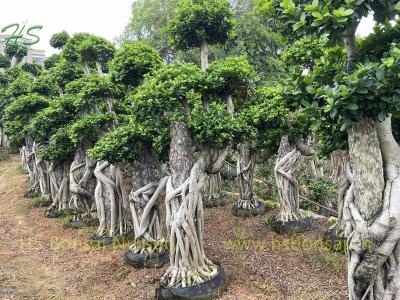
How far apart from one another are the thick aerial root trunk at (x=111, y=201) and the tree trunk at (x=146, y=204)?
1041mm

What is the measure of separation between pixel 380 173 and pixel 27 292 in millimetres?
5198

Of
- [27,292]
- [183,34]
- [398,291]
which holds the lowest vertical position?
[27,292]

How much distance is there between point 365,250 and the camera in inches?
138

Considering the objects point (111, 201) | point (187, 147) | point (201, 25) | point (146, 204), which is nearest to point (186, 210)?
point (187, 147)

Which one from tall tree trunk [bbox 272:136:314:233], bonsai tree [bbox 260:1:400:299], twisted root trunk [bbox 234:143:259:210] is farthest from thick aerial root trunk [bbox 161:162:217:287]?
twisted root trunk [bbox 234:143:259:210]

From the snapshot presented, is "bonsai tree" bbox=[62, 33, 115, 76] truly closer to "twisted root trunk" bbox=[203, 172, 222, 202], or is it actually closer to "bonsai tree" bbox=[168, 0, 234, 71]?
"bonsai tree" bbox=[168, 0, 234, 71]

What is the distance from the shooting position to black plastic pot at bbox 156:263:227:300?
4586mm

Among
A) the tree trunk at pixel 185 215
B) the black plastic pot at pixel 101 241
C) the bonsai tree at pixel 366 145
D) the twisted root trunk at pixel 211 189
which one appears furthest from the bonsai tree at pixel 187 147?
the twisted root trunk at pixel 211 189

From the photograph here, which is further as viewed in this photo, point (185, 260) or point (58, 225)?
point (58, 225)

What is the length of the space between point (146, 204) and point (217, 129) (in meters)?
2.02

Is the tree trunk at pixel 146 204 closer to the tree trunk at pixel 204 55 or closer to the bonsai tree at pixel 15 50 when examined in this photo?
the tree trunk at pixel 204 55

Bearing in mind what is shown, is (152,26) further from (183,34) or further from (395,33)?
(395,33)

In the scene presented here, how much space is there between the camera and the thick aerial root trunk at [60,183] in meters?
9.68

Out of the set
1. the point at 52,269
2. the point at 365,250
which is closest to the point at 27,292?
the point at 52,269
